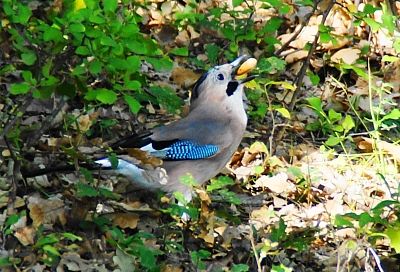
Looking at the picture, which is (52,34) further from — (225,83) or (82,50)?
(225,83)

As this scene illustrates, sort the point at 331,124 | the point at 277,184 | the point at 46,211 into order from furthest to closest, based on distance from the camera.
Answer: the point at 331,124, the point at 277,184, the point at 46,211

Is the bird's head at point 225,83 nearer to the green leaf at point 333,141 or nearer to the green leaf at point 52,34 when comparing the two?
the green leaf at point 333,141

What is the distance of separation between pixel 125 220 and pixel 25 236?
2.76ft

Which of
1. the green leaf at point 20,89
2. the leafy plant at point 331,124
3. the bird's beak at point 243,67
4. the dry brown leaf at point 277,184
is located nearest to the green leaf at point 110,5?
the green leaf at point 20,89

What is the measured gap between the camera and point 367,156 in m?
6.39

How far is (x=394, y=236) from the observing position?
4.70 meters

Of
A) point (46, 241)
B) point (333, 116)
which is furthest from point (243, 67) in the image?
point (46, 241)

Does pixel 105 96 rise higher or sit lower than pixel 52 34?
lower

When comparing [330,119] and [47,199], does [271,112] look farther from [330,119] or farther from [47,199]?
[47,199]

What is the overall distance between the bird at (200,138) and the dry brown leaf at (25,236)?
75 centimetres

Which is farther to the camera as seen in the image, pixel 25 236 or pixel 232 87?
pixel 232 87

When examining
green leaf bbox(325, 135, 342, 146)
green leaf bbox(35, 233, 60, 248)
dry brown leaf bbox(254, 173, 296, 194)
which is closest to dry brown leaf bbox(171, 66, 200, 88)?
green leaf bbox(325, 135, 342, 146)

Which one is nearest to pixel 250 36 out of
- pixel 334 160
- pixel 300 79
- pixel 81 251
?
pixel 300 79

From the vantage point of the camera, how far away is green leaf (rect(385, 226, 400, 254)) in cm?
468
